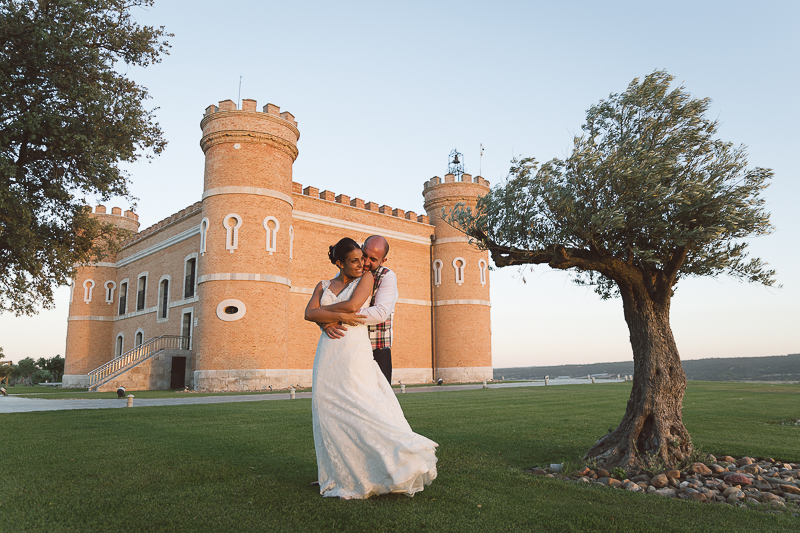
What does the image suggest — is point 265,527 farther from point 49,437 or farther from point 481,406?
point 481,406

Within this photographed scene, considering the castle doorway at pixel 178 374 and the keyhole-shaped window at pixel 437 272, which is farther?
the keyhole-shaped window at pixel 437 272

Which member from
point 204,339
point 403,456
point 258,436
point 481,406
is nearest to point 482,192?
point 204,339

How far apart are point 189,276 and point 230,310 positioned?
667cm

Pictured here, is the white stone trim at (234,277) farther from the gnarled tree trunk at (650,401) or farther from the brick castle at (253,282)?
the gnarled tree trunk at (650,401)

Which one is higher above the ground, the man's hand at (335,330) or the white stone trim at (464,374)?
the man's hand at (335,330)

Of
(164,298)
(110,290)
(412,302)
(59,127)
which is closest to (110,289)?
(110,290)

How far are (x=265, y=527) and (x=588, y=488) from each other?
114 inches

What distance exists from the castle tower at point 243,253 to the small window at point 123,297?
14.0m

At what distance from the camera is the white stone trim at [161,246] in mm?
28884

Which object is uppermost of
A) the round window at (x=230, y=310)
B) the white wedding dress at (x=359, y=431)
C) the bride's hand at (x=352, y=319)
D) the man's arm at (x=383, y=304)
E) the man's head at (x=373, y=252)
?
the round window at (x=230, y=310)

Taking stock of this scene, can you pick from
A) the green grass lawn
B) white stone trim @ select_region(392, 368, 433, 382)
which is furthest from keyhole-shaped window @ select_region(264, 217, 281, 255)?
the green grass lawn

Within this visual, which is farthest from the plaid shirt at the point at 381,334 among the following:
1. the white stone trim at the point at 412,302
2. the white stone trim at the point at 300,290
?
the white stone trim at the point at 412,302

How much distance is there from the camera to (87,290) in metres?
35.3

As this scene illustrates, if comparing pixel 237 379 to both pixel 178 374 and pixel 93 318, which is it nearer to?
pixel 178 374
